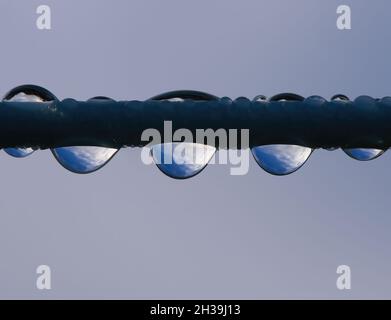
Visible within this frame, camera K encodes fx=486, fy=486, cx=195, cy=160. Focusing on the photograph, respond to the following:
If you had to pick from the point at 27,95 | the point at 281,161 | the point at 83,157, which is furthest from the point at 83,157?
the point at 281,161

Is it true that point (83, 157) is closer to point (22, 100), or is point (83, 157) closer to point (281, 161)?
point (22, 100)

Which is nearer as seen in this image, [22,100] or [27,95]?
[22,100]

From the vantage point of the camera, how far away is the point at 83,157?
53cm

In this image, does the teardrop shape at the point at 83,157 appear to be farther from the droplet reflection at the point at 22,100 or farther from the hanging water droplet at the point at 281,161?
the hanging water droplet at the point at 281,161

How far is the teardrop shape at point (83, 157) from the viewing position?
458mm

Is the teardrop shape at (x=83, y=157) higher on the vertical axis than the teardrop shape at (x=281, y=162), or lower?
lower

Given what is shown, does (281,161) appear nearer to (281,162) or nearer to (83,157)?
(281,162)

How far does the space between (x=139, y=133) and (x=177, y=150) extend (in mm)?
125

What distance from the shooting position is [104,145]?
16.4 inches

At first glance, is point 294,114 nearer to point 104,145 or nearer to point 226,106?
point 226,106

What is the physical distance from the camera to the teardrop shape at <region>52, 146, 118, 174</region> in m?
0.46

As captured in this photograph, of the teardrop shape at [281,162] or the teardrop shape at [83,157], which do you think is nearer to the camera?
the teardrop shape at [83,157]

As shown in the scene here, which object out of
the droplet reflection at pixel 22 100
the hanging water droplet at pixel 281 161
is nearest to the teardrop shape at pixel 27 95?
the droplet reflection at pixel 22 100

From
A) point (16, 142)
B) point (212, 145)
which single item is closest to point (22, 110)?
point (16, 142)
